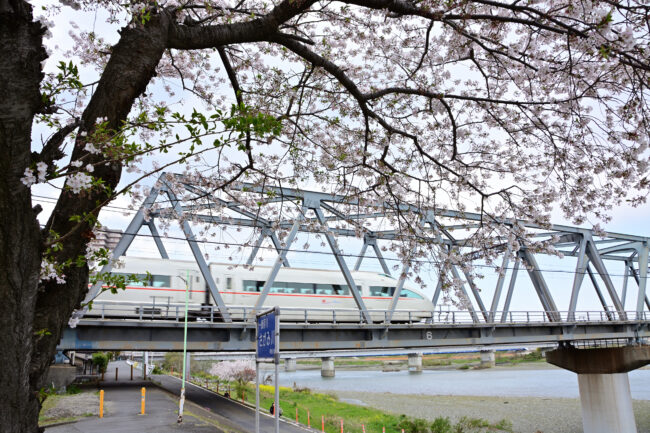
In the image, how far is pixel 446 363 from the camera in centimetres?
9612

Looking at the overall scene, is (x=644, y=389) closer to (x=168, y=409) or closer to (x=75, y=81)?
(x=168, y=409)

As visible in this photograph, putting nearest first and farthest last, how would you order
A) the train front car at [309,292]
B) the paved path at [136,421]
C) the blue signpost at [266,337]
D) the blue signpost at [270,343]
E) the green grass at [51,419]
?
the blue signpost at [270,343]
the blue signpost at [266,337]
the paved path at [136,421]
the green grass at [51,419]
the train front car at [309,292]

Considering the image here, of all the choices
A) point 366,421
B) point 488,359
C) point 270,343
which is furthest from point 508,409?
point 488,359

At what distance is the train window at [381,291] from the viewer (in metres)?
27.5

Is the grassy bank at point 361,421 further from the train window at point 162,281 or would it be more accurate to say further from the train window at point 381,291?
the train window at point 162,281

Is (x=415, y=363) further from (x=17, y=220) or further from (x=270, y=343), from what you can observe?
(x=17, y=220)

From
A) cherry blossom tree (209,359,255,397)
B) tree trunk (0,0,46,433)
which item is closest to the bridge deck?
tree trunk (0,0,46,433)

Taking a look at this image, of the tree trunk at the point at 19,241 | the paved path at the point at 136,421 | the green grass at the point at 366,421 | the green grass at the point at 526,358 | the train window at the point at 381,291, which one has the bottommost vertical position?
the green grass at the point at 526,358

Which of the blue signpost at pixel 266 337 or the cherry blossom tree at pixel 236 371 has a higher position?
the blue signpost at pixel 266 337

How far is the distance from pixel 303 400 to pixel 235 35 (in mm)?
34487

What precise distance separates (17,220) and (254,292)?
885 inches

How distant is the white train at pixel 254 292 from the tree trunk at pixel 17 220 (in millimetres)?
18676

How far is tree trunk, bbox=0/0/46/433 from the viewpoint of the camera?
8.20ft

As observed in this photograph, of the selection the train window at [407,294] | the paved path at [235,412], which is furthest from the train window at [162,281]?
the train window at [407,294]
